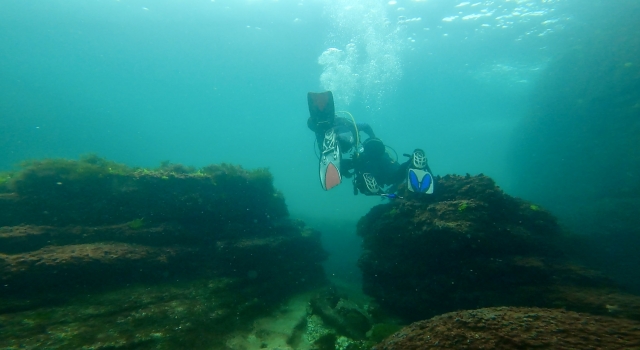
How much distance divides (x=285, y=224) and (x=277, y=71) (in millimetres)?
35611

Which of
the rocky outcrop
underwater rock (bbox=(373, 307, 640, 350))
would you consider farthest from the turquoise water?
underwater rock (bbox=(373, 307, 640, 350))

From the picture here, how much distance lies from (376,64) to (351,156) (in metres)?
25.4

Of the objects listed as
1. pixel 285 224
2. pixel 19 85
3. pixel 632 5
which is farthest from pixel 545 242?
pixel 19 85

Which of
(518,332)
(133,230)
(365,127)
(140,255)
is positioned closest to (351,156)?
(365,127)

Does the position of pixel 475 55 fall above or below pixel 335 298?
above

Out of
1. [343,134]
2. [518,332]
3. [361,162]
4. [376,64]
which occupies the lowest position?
[518,332]

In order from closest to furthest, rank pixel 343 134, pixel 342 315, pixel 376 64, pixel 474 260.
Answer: pixel 474 260 < pixel 342 315 < pixel 343 134 < pixel 376 64

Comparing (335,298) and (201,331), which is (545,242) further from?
(201,331)

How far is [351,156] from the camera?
939 centimetres

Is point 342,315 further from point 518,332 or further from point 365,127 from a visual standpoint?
point 365,127

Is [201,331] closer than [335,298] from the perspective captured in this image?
Yes

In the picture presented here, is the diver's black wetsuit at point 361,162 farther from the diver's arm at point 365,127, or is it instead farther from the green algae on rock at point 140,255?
the green algae on rock at point 140,255

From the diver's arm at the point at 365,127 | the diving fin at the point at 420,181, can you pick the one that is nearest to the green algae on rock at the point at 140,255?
the diver's arm at the point at 365,127

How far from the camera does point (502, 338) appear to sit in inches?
91.6
